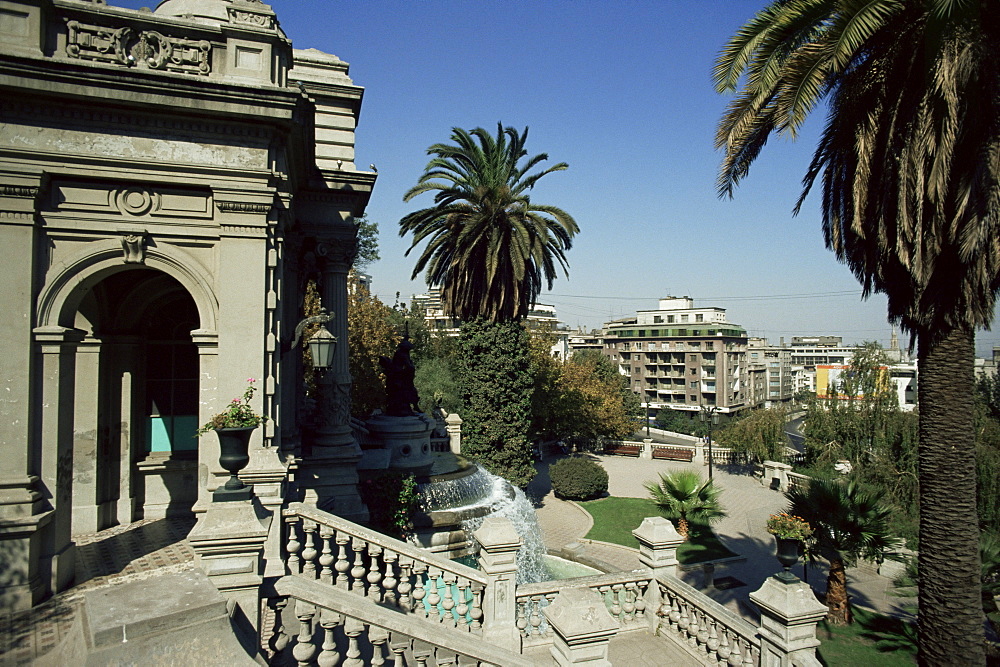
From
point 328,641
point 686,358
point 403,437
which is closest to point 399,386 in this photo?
point 403,437

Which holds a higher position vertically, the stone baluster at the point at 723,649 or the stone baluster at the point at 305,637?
the stone baluster at the point at 305,637

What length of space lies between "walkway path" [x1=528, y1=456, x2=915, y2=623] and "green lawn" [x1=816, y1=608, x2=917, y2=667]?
0.95 metres

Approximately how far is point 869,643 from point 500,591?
9.74 m

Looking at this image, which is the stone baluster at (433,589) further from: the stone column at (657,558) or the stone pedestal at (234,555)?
the stone column at (657,558)

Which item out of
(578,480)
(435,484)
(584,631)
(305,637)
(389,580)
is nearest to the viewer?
(305,637)

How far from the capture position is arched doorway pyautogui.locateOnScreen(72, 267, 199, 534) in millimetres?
9273

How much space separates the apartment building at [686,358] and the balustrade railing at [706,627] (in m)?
71.9

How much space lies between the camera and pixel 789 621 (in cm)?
672

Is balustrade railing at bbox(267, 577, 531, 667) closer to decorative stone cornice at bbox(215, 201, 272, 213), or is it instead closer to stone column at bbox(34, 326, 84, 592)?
stone column at bbox(34, 326, 84, 592)

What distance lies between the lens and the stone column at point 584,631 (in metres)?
5.75

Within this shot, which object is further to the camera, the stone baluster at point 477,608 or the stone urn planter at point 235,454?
the stone baluster at point 477,608

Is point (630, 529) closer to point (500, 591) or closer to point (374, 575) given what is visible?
point (500, 591)

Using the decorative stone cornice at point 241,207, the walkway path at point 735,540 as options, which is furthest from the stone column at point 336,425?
the walkway path at point 735,540

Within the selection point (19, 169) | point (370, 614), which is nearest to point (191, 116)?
point (19, 169)
